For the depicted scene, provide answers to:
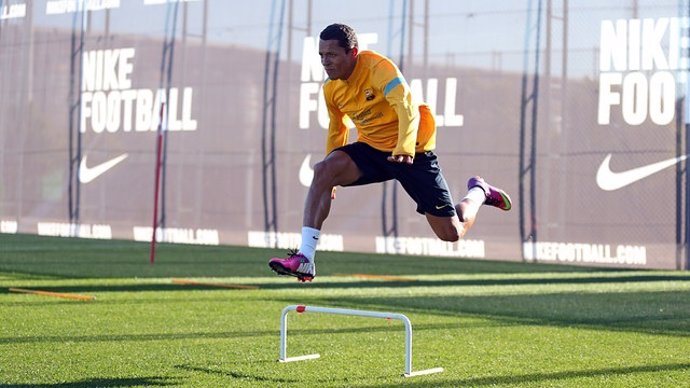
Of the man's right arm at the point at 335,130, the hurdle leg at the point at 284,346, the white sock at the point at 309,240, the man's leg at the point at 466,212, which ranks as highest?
the man's right arm at the point at 335,130

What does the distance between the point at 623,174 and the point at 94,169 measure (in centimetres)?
1078

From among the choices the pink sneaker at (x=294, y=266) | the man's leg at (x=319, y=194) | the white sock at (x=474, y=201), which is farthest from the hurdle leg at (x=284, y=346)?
the white sock at (x=474, y=201)

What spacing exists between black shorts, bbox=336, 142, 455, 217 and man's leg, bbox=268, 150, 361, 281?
2.3 inches

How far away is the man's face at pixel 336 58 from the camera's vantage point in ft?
22.4

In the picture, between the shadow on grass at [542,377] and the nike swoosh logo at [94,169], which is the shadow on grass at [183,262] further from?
the shadow on grass at [542,377]

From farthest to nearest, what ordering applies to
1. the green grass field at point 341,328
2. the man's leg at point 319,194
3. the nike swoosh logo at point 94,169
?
the nike swoosh logo at point 94,169, the man's leg at point 319,194, the green grass field at point 341,328

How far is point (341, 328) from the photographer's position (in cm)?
848

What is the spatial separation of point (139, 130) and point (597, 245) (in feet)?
31.0

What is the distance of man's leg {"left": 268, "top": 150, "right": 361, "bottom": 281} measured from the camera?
6871mm

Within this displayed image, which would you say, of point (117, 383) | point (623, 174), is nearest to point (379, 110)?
point (117, 383)

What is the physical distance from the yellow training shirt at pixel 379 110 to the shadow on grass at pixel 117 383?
1.82m

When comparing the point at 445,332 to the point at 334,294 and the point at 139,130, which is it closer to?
the point at 334,294

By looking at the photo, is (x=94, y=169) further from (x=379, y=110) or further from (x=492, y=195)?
(x=379, y=110)

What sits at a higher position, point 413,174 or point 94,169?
point 94,169
